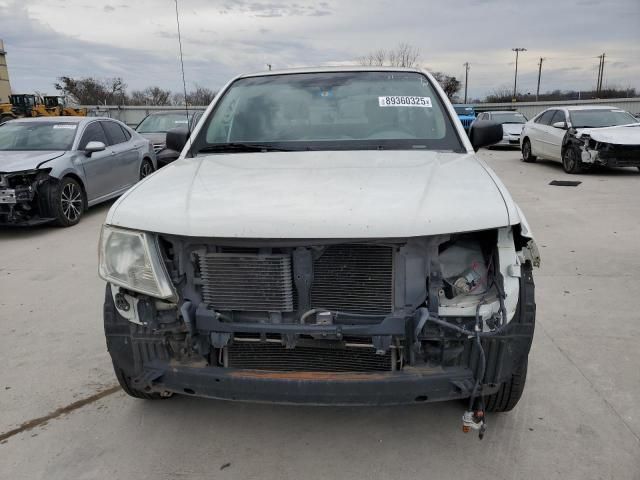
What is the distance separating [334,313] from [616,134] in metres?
10.9

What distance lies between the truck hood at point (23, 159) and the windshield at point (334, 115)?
4.28 metres

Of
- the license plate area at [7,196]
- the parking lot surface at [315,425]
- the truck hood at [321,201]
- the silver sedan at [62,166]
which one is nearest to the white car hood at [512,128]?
the silver sedan at [62,166]

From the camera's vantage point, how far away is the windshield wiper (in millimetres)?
3246

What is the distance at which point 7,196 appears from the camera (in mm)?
6559

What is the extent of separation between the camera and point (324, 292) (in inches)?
88.0

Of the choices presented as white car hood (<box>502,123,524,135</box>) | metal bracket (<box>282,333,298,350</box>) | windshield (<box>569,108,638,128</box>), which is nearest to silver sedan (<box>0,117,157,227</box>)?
metal bracket (<box>282,333,298,350</box>)

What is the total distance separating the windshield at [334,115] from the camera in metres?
3.29

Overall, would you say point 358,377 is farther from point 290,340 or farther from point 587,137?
point 587,137

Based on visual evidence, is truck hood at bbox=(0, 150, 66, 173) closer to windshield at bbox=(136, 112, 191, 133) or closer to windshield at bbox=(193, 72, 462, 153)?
windshield at bbox=(193, 72, 462, 153)

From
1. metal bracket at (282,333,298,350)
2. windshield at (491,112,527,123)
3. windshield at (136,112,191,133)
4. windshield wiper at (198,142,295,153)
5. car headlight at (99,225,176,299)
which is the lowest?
metal bracket at (282,333,298,350)

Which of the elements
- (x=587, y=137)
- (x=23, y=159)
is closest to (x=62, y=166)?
(x=23, y=159)

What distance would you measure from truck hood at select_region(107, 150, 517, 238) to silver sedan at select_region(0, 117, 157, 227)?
4.91 m

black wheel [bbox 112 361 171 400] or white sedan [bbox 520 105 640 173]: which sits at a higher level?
white sedan [bbox 520 105 640 173]

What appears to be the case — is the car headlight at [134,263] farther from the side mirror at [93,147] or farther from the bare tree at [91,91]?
the bare tree at [91,91]
